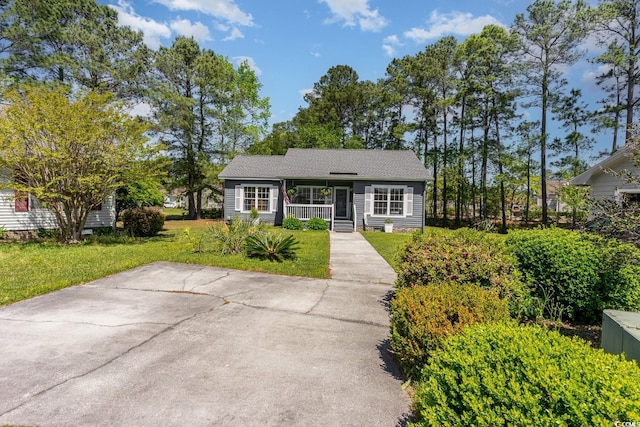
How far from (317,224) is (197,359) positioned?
1431 cm

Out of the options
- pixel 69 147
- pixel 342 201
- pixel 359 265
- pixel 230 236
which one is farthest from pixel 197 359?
pixel 342 201

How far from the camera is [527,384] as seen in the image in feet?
5.26

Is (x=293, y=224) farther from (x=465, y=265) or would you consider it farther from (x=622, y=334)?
(x=622, y=334)

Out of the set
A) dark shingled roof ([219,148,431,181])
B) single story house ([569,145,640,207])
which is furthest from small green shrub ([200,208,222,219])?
single story house ([569,145,640,207])

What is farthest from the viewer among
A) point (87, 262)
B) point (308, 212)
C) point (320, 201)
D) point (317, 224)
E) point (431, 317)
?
point (320, 201)

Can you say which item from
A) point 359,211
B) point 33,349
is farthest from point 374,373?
point 359,211

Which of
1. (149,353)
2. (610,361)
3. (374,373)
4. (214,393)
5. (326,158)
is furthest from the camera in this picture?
(326,158)

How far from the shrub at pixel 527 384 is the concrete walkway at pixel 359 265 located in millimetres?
5073

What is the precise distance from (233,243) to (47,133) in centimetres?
698

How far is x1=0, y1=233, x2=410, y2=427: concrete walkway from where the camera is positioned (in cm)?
257

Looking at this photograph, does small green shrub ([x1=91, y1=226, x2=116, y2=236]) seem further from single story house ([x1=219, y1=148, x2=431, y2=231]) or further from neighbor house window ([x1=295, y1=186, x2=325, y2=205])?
neighbor house window ([x1=295, y1=186, x2=325, y2=205])

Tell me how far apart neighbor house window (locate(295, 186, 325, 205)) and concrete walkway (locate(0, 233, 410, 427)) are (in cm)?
1401

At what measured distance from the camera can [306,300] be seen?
18.2 feet

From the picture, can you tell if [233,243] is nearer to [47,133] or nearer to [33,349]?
[33,349]
